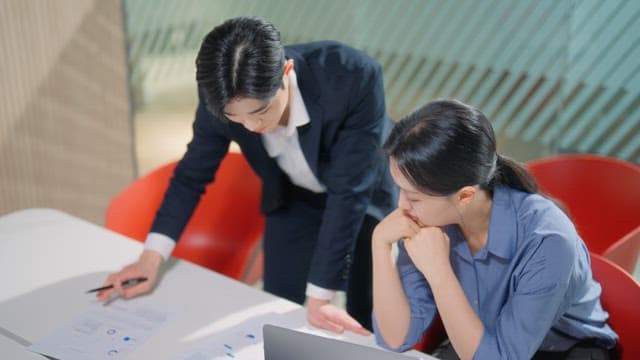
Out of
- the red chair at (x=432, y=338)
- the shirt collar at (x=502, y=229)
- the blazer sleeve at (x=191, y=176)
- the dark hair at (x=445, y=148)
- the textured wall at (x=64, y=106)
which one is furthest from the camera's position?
the textured wall at (x=64, y=106)

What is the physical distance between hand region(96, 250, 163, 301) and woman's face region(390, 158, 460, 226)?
0.72 meters

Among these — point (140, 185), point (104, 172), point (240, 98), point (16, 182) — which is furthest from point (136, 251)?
point (104, 172)

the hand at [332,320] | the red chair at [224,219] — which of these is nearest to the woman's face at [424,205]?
the hand at [332,320]

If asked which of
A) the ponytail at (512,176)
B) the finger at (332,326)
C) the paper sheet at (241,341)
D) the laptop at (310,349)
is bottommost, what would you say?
the paper sheet at (241,341)

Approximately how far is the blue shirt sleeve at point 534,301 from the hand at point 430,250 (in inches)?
6.3

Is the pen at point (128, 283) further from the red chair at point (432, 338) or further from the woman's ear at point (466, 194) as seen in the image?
the woman's ear at point (466, 194)

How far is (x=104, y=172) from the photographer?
3506mm

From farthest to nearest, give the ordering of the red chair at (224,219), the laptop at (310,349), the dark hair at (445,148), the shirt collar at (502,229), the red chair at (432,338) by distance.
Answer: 1. the red chair at (224,219)
2. the red chair at (432,338)
3. the shirt collar at (502,229)
4. the dark hair at (445,148)
5. the laptop at (310,349)

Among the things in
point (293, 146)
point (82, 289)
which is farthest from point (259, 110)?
point (82, 289)

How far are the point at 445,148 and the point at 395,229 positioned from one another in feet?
0.82

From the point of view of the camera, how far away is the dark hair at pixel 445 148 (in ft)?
4.49

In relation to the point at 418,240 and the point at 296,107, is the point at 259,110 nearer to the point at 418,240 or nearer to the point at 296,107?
the point at 296,107

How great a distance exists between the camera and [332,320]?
1.62 metres

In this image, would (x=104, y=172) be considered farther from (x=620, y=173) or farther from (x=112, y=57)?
(x=620, y=173)
